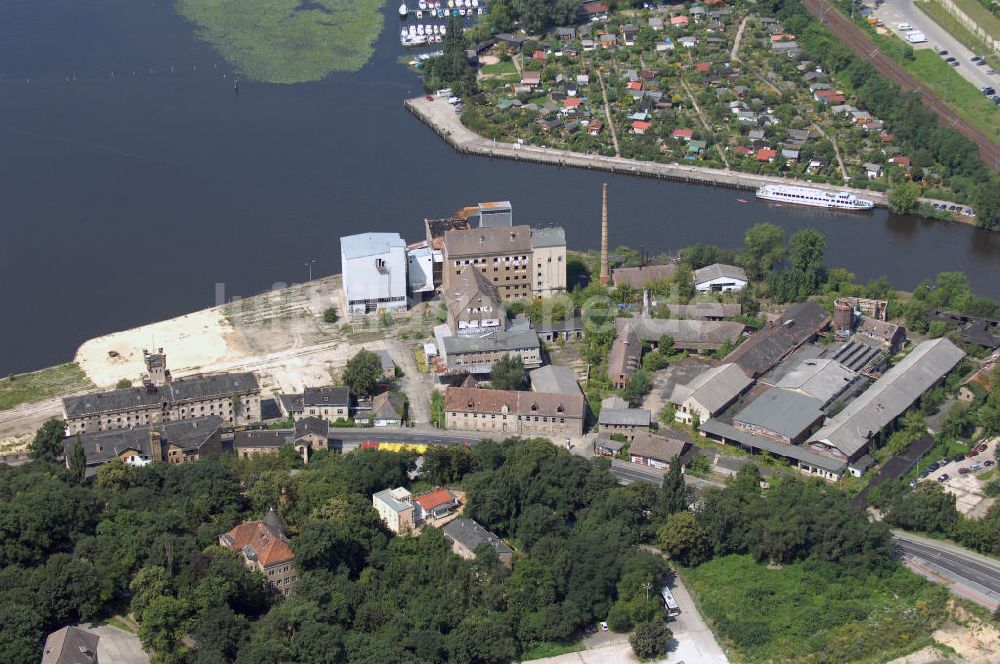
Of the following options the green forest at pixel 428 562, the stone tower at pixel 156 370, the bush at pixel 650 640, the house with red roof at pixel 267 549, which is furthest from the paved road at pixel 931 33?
the house with red roof at pixel 267 549

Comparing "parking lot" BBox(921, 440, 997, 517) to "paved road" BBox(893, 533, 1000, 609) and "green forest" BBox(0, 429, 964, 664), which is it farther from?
"green forest" BBox(0, 429, 964, 664)

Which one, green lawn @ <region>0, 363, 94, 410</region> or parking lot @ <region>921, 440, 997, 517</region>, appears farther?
green lawn @ <region>0, 363, 94, 410</region>

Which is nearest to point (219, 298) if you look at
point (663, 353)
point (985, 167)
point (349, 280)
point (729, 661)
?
point (349, 280)

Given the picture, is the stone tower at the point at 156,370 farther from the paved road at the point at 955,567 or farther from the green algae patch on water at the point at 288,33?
the green algae patch on water at the point at 288,33

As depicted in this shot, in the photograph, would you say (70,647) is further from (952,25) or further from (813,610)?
(952,25)

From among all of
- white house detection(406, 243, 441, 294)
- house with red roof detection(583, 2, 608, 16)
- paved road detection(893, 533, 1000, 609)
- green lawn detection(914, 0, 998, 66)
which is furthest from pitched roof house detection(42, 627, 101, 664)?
green lawn detection(914, 0, 998, 66)

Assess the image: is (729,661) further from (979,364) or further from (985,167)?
(985,167)
